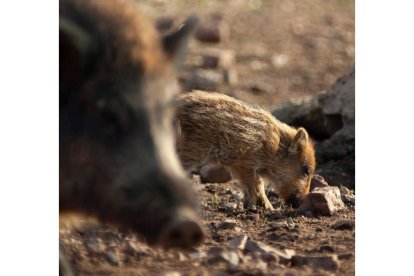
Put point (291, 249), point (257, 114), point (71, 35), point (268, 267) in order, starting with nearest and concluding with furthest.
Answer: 1. point (71, 35)
2. point (268, 267)
3. point (291, 249)
4. point (257, 114)

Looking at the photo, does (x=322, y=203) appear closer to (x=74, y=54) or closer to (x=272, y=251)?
(x=272, y=251)

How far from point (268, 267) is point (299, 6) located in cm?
828

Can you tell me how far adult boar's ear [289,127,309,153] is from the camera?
278 inches

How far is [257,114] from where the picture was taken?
267 inches

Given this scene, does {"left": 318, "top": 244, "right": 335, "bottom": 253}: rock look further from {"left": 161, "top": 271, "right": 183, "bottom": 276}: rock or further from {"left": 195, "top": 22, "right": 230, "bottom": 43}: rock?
{"left": 195, "top": 22, "right": 230, "bottom": 43}: rock

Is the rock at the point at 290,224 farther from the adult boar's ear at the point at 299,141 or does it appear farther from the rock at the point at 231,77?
the rock at the point at 231,77

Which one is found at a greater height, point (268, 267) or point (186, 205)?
point (186, 205)

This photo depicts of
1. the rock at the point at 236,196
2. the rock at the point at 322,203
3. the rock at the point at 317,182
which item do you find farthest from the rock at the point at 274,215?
the rock at the point at 317,182

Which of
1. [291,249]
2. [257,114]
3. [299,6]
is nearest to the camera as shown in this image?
[291,249]

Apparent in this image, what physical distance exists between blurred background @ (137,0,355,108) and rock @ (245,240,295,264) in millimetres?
5817

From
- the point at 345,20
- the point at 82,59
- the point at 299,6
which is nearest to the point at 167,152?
the point at 82,59

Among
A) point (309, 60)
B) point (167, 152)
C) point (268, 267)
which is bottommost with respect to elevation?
point (268, 267)

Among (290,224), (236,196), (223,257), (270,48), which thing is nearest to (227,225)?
(290,224)
